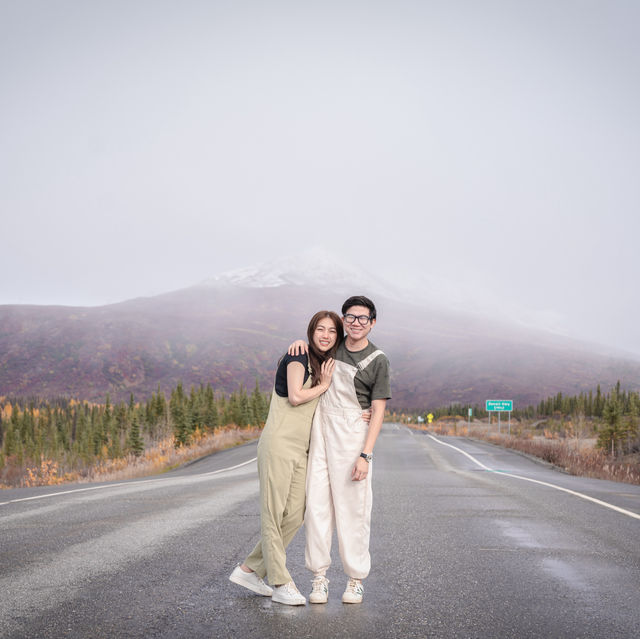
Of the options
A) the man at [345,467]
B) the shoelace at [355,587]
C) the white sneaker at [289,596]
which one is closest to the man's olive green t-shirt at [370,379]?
the man at [345,467]

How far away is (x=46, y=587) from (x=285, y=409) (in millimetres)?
2200

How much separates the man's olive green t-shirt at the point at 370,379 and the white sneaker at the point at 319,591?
1260mm

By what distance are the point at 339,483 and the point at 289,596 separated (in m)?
0.83

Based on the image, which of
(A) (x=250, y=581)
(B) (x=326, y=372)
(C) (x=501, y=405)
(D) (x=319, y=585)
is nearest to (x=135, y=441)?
(C) (x=501, y=405)

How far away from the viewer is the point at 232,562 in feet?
19.0

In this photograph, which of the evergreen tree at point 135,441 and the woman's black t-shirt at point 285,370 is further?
the evergreen tree at point 135,441

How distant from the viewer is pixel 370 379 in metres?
4.78

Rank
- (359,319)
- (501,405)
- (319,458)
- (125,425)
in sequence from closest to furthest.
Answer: (319,458) < (359,319) < (501,405) < (125,425)

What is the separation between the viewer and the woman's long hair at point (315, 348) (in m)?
4.74

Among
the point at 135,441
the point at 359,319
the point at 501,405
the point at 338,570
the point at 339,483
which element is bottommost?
the point at 135,441

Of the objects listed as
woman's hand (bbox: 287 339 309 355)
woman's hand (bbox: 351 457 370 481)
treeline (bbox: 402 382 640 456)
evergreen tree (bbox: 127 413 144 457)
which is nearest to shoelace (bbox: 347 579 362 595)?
woman's hand (bbox: 351 457 370 481)

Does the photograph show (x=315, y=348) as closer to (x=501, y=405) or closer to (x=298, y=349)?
(x=298, y=349)

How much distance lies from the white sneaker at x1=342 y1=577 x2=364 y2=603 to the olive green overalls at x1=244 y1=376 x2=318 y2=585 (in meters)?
0.42

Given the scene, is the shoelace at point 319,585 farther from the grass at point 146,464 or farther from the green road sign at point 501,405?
the green road sign at point 501,405
